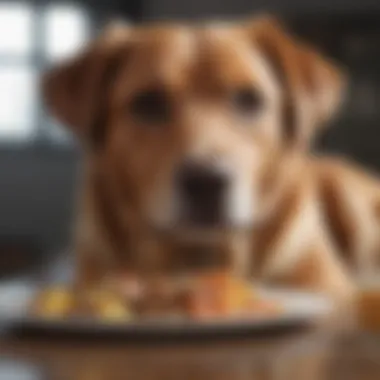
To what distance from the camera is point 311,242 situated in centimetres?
116

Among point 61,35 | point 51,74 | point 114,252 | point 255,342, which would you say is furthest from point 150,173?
point 255,342

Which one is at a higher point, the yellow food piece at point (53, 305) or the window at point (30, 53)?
the window at point (30, 53)

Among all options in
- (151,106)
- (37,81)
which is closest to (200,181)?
(151,106)

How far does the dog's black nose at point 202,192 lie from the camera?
1080 millimetres

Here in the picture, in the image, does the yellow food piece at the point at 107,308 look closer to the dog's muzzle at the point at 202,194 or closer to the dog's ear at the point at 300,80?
the dog's muzzle at the point at 202,194

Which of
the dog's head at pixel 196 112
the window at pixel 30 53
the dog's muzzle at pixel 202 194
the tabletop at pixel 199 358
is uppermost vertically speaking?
the window at pixel 30 53

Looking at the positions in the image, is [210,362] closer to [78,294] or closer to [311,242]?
[78,294]

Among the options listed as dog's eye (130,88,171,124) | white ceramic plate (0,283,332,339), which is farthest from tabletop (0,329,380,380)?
dog's eye (130,88,171,124)

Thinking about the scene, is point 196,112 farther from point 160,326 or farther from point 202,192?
point 160,326

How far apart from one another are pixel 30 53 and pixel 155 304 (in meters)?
0.73

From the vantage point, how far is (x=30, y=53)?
139cm

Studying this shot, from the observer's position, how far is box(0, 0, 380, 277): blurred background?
1.26 metres

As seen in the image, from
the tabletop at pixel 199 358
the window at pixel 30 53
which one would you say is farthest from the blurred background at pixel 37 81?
the tabletop at pixel 199 358

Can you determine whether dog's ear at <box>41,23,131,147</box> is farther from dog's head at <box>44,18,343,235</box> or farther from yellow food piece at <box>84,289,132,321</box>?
yellow food piece at <box>84,289,132,321</box>
